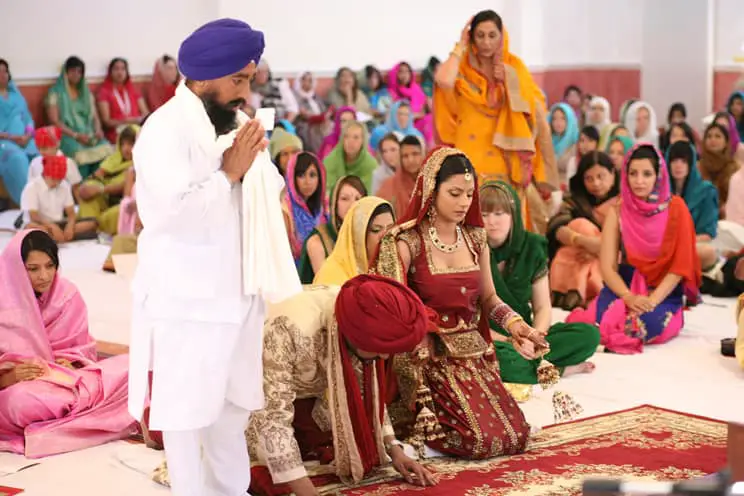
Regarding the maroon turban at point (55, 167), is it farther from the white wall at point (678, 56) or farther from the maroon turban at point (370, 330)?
the white wall at point (678, 56)

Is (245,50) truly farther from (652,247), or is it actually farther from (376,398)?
(652,247)

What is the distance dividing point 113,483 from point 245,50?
1471 millimetres

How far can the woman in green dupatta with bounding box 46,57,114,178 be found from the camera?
10.6 meters

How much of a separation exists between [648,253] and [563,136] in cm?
460

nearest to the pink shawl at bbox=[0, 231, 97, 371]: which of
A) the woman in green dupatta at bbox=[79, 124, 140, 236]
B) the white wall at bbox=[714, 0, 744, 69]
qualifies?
the woman in green dupatta at bbox=[79, 124, 140, 236]

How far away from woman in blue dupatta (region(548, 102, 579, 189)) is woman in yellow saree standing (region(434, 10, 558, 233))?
3.72 meters

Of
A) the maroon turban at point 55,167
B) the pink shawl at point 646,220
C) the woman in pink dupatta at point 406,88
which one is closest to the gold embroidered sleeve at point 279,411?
the pink shawl at point 646,220

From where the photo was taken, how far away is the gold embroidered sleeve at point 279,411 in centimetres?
319

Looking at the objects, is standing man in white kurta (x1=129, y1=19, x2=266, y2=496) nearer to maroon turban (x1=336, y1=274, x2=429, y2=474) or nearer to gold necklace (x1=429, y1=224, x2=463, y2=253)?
maroon turban (x1=336, y1=274, x2=429, y2=474)

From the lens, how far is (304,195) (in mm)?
6012

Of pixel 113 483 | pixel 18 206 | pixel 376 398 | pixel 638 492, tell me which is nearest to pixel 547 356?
pixel 376 398

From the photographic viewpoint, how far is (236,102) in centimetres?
294

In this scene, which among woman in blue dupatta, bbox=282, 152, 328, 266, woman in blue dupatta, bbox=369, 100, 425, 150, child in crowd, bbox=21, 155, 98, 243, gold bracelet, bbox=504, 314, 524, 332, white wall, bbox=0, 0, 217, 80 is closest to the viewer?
gold bracelet, bbox=504, 314, 524, 332

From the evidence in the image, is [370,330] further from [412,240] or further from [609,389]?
[609,389]
